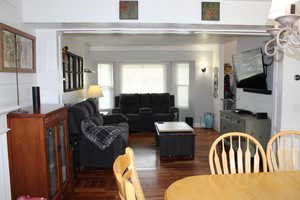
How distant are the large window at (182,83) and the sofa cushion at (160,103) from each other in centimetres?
52

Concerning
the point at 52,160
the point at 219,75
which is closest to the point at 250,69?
the point at 219,75

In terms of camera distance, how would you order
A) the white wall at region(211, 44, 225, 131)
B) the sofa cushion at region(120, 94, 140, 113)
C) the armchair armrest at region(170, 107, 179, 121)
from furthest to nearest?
the sofa cushion at region(120, 94, 140, 113), the armchair armrest at region(170, 107, 179, 121), the white wall at region(211, 44, 225, 131)

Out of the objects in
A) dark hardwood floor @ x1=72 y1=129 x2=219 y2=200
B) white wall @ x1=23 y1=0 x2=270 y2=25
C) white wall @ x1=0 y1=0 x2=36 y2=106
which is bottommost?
dark hardwood floor @ x1=72 y1=129 x2=219 y2=200

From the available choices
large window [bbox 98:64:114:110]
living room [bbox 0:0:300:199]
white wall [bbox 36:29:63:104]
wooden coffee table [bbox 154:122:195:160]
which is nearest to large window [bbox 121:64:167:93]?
large window [bbox 98:64:114:110]

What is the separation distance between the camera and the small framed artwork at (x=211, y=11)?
109 inches

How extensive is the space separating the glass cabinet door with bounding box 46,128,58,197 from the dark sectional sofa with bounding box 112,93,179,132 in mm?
3972

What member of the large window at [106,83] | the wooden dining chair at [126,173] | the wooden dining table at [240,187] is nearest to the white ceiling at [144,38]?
the large window at [106,83]

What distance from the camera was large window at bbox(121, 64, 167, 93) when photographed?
7289 millimetres

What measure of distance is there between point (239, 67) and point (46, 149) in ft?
13.2

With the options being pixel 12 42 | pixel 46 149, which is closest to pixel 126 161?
pixel 46 149

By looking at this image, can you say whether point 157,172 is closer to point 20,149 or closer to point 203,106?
point 20,149

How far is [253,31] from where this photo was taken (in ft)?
10.1

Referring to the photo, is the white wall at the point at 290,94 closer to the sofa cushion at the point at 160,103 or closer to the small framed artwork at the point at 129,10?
the small framed artwork at the point at 129,10

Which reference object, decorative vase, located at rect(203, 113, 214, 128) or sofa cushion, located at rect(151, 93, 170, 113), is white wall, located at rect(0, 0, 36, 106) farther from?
decorative vase, located at rect(203, 113, 214, 128)
